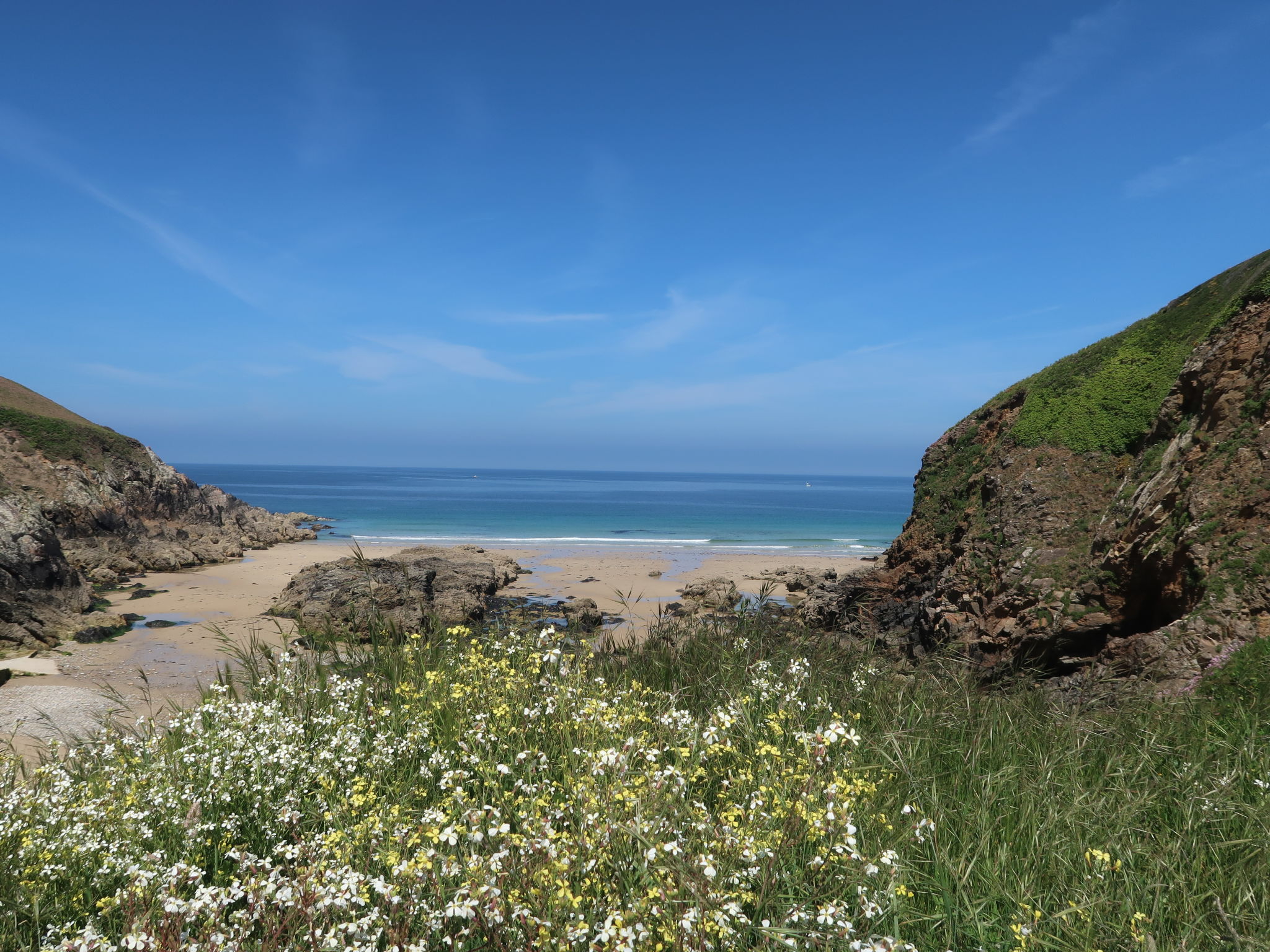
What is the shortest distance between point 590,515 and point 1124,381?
67.9 m

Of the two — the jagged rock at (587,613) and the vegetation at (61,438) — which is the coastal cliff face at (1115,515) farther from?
the vegetation at (61,438)

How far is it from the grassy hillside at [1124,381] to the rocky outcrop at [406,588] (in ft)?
48.2

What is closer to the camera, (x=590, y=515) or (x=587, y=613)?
(x=587, y=613)

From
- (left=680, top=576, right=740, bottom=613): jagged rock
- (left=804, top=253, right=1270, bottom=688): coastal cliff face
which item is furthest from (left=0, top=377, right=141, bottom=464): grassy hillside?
(left=804, top=253, right=1270, bottom=688): coastal cliff face

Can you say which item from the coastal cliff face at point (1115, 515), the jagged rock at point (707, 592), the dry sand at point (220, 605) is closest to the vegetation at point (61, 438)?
the dry sand at point (220, 605)

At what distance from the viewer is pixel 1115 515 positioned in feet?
36.0

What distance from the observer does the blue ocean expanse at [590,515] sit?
53969 millimetres

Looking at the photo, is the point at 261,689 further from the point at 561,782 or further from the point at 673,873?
the point at 673,873

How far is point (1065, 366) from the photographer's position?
49.1ft

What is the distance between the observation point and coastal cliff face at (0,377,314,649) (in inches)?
764

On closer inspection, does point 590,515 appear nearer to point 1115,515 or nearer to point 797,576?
point 797,576

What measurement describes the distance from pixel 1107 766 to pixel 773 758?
7.52ft

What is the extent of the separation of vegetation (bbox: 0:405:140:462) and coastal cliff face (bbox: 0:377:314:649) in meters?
0.06

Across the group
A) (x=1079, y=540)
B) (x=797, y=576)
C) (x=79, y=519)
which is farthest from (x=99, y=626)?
(x=797, y=576)
